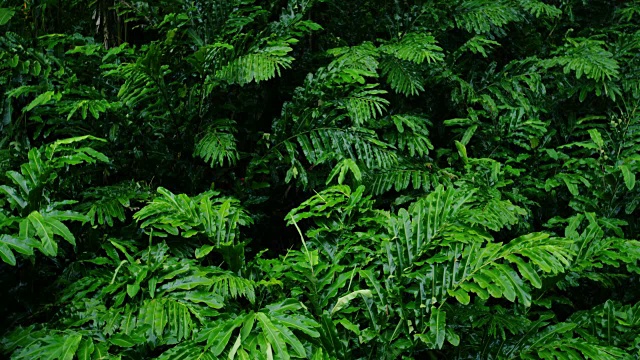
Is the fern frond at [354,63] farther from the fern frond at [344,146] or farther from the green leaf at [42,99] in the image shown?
the green leaf at [42,99]

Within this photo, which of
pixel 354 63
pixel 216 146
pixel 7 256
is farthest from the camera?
pixel 354 63

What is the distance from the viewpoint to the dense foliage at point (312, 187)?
5.10 ft

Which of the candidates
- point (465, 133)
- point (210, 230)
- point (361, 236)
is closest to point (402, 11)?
point (465, 133)

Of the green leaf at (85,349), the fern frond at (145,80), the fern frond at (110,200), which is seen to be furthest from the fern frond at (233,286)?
the fern frond at (145,80)

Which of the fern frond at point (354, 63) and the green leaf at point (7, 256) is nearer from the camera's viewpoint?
the green leaf at point (7, 256)

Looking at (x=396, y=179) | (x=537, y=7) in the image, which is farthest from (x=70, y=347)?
(x=537, y=7)

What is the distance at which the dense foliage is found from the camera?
1556mm

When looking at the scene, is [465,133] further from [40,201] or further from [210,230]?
[40,201]

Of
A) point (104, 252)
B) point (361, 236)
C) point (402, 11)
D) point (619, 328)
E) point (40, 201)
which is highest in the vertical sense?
point (402, 11)

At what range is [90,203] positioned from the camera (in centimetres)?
191

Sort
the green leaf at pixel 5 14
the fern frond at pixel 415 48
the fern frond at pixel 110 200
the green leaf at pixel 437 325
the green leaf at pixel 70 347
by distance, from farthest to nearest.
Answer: the fern frond at pixel 415 48 < the green leaf at pixel 5 14 < the fern frond at pixel 110 200 < the green leaf at pixel 437 325 < the green leaf at pixel 70 347

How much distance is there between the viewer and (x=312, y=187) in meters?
2.30

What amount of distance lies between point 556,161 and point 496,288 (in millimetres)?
1495

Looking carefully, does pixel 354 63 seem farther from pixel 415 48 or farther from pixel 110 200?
pixel 110 200
